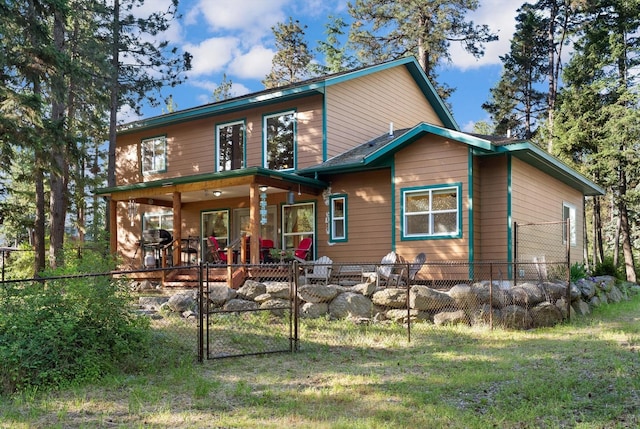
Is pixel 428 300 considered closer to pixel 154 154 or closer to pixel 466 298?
pixel 466 298

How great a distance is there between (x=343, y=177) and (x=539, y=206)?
5.09 metres

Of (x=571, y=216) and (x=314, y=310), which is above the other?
(x=571, y=216)

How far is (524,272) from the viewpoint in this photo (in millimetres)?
12766

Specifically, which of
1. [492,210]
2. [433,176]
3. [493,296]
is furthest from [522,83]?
[493,296]

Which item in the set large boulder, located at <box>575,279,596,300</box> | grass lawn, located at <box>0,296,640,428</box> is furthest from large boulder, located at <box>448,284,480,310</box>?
large boulder, located at <box>575,279,596,300</box>

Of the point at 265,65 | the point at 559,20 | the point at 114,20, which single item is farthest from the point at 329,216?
the point at 265,65

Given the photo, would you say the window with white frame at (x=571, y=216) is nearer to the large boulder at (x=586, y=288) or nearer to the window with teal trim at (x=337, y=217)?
the large boulder at (x=586, y=288)

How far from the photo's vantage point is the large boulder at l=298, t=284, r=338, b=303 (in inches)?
416

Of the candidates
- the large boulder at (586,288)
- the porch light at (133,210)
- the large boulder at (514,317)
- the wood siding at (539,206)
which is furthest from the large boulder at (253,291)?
the porch light at (133,210)

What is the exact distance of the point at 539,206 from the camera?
14242 millimetres

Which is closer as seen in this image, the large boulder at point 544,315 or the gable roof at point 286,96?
the large boulder at point 544,315

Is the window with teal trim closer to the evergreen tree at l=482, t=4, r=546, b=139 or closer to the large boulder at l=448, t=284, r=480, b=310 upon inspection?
the large boulder at l=448, t=284, r=480, b=310

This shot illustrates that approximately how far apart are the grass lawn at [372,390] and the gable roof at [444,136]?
15.7 feet

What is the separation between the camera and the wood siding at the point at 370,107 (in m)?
15.2
